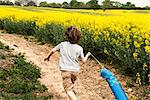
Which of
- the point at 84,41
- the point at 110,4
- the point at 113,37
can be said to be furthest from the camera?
the point at 110,4

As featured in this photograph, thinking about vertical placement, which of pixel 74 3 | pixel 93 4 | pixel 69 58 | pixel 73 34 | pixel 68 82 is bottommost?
pixel 74 3

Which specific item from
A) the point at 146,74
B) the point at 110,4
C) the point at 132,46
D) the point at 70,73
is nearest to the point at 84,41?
the point at 132,46

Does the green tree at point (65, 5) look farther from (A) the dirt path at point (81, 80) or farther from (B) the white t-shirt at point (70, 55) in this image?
(B) the white t-shirt at point (70, 55)

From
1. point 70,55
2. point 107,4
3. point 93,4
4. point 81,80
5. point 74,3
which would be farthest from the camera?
point 74,3

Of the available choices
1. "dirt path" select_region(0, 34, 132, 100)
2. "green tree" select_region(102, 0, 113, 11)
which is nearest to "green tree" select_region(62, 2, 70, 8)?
"green tree" select_region(102, 0, 113, 11)

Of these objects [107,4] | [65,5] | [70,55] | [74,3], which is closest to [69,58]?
[70,55]

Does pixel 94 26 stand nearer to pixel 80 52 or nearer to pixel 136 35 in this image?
pixel 136 35

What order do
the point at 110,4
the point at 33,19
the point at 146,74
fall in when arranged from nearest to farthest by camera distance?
the point at 146,74
the point at 33,19
the point at 110,4

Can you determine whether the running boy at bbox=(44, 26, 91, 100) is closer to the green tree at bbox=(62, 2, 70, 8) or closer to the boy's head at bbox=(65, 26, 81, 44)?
the boy's head at bbox=(65, 26, 81, 44)

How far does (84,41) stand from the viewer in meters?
13.5

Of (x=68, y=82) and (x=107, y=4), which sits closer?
(x=68, y=82)

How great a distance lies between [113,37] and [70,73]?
4821 millimetres

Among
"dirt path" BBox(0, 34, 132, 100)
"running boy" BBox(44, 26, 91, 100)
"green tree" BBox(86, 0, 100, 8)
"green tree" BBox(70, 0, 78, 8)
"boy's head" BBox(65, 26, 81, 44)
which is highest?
"boy's head" BBox(65, 26, 81, 44)

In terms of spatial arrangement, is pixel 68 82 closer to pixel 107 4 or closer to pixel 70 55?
pixel 70 55
